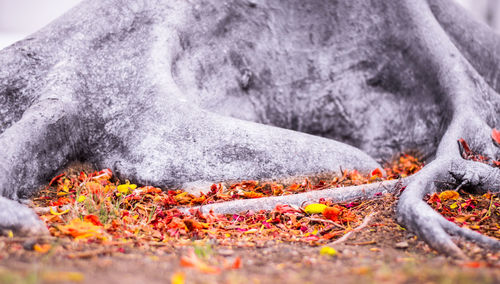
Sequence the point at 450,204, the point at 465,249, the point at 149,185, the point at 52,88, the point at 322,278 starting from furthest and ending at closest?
the point at 52,88, the point at 149,185, the point at 450,204, the point at 465,249, the point at 322,278

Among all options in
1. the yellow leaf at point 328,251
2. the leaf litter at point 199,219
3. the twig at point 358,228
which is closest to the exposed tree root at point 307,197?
the leaf litter at point 199,219

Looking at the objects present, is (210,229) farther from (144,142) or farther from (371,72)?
(371,72)

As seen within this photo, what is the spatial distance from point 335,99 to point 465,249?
3316 millimetres

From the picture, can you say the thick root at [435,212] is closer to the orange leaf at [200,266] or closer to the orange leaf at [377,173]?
the orange leaf at [377,173]

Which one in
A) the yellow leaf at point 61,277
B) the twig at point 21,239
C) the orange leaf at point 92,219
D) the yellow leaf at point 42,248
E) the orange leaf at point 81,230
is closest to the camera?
the yellow leaf at point 61,277

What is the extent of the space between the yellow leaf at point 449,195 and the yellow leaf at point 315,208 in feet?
3.24

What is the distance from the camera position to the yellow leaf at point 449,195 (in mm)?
2918

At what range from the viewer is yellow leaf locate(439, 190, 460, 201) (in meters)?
2.92

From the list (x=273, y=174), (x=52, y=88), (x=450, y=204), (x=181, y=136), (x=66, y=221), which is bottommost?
(x=450, y=204)

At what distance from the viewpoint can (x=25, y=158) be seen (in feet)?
9.72

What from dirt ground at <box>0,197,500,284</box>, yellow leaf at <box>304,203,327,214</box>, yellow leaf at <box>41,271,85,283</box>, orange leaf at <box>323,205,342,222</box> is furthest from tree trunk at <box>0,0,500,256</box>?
yellow leaf at <box>41,271,85,283</box>

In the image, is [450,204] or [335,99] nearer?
[450,204]

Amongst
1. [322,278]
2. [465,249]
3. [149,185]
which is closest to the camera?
[322,278]

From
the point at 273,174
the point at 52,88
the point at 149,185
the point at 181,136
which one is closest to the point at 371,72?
the point at 273,174
